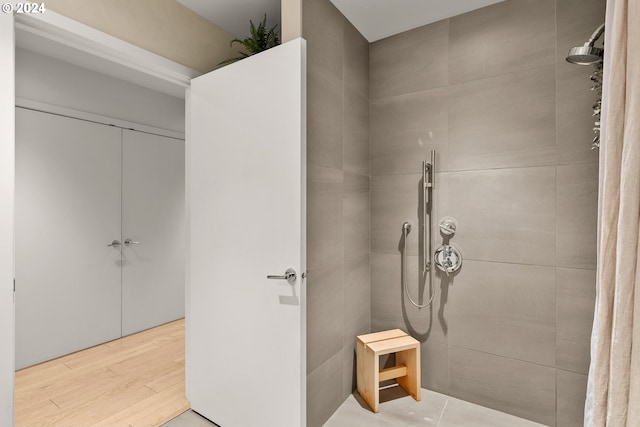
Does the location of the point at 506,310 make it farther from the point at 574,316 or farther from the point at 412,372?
the point at 412,372

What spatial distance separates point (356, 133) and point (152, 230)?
2.51 metres

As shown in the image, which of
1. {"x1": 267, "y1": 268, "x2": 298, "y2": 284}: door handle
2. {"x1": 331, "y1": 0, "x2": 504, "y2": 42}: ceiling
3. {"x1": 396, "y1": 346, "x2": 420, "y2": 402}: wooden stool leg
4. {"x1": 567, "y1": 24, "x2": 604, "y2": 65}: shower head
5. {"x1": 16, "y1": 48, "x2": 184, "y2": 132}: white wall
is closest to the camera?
{"x1": 567, "y1": 24, "x2": 604, "y2": 65}: shower head

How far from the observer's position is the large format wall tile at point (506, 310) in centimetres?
181

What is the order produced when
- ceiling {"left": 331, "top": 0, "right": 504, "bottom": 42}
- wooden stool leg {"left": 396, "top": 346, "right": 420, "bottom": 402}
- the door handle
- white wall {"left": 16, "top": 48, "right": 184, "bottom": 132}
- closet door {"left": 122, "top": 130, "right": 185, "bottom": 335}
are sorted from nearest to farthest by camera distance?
1. the door handle
2. ceiling {"left": 331, "top": 0, "right": 504, "bottom": 42}
3. wooden stool leg {"left": 396, "top": 346, "right": 420, "bottom": 402}
4. white wall {"left": 16, "top": 48, "right": 184, "bottom": 132}
5. closet door {"left": 122, "top": 130, "right": 185, "bottom": 335}

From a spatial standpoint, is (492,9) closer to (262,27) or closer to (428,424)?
(262,27)

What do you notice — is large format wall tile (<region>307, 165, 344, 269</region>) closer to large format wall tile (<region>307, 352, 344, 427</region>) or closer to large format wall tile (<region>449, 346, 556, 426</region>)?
large format wall tile (<region>307, 352, 344, 427</region>)

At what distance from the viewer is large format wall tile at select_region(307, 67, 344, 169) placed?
5.65 feet

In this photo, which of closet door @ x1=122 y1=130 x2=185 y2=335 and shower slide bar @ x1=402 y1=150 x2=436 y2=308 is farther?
closet door @ x1=122 y1=130 x2=185 y2=335

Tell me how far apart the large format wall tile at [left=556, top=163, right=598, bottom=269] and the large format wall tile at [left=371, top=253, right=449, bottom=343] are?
0.69 m

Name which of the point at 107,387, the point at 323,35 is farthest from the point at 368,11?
the point at 107,387

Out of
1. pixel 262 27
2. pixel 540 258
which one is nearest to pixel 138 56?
pixel 262 27

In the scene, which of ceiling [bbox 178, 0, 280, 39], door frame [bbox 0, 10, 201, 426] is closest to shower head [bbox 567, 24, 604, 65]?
ceiling [bbox 178, 0, 280, 39]

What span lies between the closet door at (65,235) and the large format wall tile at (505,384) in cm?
Answer: 307

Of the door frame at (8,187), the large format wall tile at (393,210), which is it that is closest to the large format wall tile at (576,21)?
the large format wall tile at (393,210)
